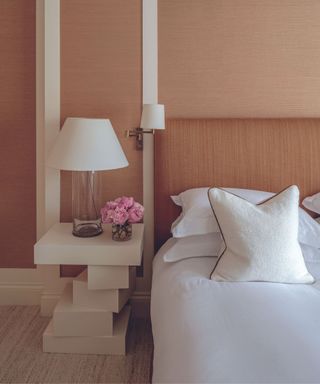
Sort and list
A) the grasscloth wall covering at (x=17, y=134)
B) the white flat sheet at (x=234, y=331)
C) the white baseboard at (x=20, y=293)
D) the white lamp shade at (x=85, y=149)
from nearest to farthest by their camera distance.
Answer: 1. the white flat sheet at (x=234, y=331)
2. the white lamp shade at (x=85, y=149)
3. the grasscloth wall covering at (x=17, y=134)
4. the white baseboard at (x=20, y=293)

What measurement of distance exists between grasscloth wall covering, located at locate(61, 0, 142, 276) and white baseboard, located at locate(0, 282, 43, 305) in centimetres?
106

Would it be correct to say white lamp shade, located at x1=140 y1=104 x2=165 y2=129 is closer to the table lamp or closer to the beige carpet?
the table lamp

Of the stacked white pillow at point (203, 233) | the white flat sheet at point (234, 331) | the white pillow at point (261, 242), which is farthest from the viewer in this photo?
the stacked white pillow at point (203, 233)

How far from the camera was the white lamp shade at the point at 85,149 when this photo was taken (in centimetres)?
194

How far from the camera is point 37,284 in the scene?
2.55 metres

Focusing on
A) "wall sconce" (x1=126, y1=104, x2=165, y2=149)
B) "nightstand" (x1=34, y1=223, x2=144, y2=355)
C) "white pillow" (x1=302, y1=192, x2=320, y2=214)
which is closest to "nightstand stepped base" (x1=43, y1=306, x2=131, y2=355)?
"nightstand" (x1=34, y1=223, x2=144, y2=355)

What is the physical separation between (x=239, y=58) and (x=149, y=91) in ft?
1.90

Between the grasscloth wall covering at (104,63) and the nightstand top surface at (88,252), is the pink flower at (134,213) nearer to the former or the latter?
the nightstand top surface at (88,252)

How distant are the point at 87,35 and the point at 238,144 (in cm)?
111

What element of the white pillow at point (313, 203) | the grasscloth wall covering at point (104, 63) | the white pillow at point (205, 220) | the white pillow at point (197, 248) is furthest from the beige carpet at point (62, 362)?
the white pillow at point (313, 203)

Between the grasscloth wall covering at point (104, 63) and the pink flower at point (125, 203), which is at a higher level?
the grasscloth wall covering at point (104, 63)

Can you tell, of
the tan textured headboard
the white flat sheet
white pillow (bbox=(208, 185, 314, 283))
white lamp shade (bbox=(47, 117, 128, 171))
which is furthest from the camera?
the tan textured headboard

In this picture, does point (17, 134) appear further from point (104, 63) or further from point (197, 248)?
point (197, 248)

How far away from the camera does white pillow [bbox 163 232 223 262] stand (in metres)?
1.88
